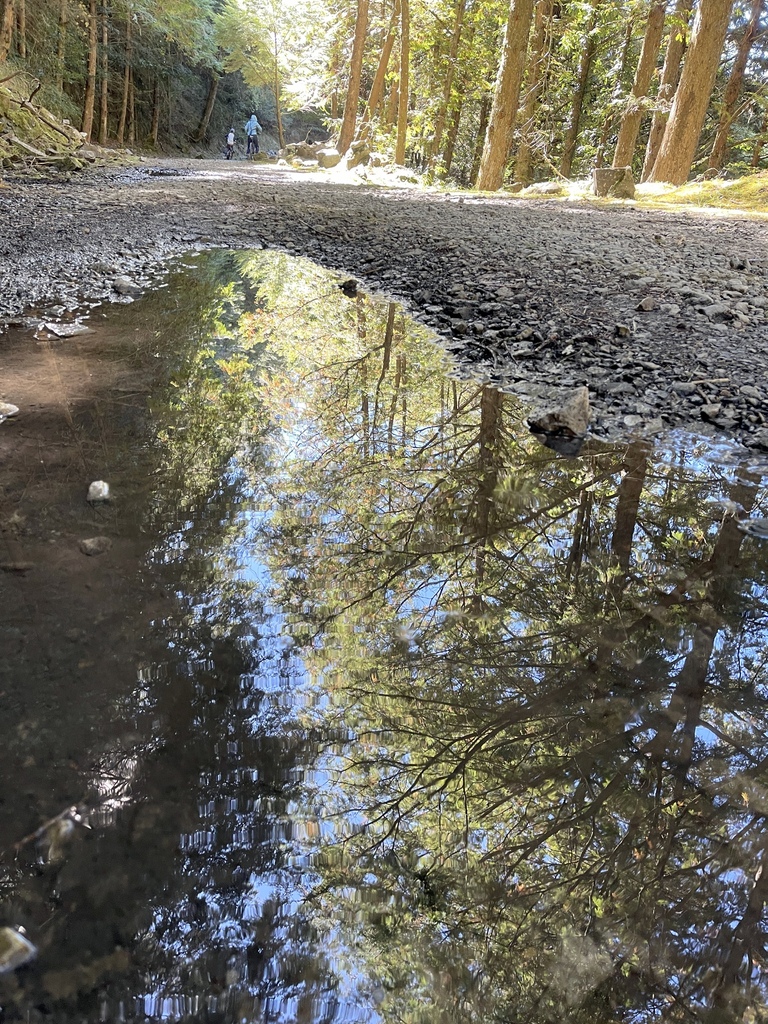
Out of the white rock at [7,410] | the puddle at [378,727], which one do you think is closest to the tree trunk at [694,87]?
the puddle at [378,727]

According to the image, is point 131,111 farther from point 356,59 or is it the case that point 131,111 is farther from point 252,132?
point 356,59

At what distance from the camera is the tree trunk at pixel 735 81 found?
16.9 metres

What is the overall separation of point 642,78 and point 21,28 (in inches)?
610

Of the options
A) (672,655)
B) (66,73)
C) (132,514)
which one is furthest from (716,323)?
(66,73)

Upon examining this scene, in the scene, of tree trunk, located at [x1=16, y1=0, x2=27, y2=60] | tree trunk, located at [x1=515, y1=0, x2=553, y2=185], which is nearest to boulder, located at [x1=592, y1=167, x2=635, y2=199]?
tree trunk, located at [x1=515, y1=0, x2=553, y2=185]

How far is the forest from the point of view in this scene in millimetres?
13891

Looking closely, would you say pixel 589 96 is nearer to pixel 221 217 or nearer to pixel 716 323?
pixel 221 217

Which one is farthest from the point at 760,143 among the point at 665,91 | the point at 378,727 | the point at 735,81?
the point at 378,727

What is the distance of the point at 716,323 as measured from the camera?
4.75m

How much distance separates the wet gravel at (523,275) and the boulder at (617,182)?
174 cm

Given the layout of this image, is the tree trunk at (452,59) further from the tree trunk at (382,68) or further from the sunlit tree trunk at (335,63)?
the sunlit tree trunk at (335,63)

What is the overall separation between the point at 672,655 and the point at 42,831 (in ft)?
5.70

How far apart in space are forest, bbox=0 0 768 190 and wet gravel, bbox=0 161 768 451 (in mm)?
4626

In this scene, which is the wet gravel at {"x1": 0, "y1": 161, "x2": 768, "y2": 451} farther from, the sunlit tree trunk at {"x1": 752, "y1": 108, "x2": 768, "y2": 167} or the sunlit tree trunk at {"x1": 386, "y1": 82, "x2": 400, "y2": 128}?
the sunlit tree trunk at {"x1": 386, "y1": 82, "x2": 400, "y2": 128}
